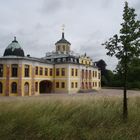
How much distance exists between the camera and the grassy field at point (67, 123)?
6914 millimetres

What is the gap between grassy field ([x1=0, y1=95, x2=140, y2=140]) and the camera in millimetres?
6914

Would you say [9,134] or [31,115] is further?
[31,115]

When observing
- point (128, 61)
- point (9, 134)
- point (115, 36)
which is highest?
point (115, 36)

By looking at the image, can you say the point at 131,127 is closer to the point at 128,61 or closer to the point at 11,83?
the point at 128,61

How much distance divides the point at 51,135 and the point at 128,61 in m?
4.57

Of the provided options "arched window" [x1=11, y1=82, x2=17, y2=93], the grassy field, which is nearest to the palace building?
"arched window" [x1=11, y1=82, x2=17, y2=93]

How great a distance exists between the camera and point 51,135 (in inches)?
273

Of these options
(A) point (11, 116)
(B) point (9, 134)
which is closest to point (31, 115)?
(A) point (11, 116)

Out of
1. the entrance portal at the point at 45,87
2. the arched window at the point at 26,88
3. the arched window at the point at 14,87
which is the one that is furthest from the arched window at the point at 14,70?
the entrance portal at the point at 45,87

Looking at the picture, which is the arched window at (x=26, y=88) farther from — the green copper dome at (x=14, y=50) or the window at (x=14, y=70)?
the green copper dome at (x=14, y=50)

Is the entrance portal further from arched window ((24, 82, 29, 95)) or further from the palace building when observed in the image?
arched window ((24, 82, 29, 95))

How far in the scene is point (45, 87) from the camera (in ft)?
156

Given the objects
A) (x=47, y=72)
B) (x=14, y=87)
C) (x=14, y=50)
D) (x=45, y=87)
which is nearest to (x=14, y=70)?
(x=14, y=87)

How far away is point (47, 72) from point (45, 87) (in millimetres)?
4273
